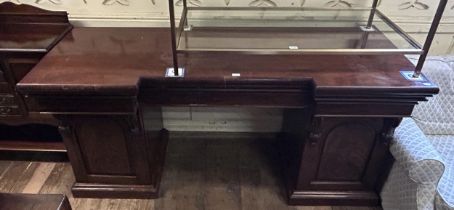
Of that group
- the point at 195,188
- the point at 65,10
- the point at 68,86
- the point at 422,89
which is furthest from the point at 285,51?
the point at 65,10

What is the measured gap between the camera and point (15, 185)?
5.19ft

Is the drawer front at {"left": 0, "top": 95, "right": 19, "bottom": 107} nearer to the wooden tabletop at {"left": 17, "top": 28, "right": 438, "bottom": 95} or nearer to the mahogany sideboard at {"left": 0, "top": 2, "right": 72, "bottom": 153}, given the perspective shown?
the mahogany sideboard at {"left": 0, "top": 2, "right": 72, "bottom": 153}

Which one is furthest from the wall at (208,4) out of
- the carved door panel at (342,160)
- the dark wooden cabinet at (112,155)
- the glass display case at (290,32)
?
the carved door panel at (342,160)

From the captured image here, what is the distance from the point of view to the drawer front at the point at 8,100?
4.63 feet

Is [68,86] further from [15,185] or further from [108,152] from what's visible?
[15,185]

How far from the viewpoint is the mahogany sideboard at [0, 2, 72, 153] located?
1.30 meters

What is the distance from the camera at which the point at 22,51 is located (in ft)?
4.19

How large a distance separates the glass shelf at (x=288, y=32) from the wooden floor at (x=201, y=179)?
0.76m

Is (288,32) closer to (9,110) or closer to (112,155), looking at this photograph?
(112,155)

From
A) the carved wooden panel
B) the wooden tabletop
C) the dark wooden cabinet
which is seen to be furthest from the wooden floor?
the wooden tabletop

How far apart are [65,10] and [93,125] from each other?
662 mm

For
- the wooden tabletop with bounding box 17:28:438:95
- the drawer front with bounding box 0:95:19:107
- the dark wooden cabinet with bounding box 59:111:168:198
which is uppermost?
the wooden tabletop with bounding box 17:28:438:95

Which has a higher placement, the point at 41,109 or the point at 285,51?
the point at 285,51

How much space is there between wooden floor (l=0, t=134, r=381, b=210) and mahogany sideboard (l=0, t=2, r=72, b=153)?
13cm
